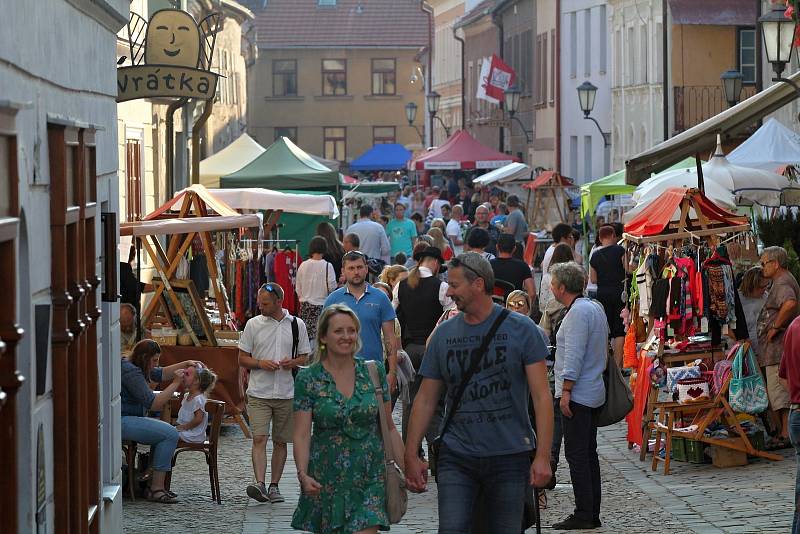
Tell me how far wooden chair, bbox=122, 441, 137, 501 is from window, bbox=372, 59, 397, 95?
251 feet

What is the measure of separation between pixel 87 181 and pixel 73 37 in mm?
699

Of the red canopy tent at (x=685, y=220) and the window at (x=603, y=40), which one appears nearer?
the red canopy tent at (x=685, y=220)

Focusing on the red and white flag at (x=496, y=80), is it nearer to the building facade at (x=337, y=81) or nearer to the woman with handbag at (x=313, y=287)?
the woman with handbag at (x=313, y=287)

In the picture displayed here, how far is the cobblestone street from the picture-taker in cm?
1114

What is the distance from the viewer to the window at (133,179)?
900 inches

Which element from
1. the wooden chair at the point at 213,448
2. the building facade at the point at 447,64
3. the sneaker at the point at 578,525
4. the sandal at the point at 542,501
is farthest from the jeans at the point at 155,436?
the building facade at the point at 447,64

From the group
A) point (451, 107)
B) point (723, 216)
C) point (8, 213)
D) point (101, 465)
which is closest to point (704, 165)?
point (723, 216)

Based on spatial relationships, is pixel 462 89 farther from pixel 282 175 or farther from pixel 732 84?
pixel 732 84

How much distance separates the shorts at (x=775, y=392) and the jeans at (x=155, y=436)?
472 cm

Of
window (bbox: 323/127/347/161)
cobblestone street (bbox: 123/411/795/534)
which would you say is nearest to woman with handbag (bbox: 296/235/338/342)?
cobblestone street (bbox: 123/411/795/534)

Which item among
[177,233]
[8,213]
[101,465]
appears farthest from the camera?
[177,233]

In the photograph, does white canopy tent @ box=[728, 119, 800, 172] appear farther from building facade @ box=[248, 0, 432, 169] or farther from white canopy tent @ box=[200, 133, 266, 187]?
building facade @ box=[248, 0, 432, 169]

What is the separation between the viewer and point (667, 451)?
43.6ft

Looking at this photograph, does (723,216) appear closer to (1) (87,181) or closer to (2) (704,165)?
(2) (704,165)
